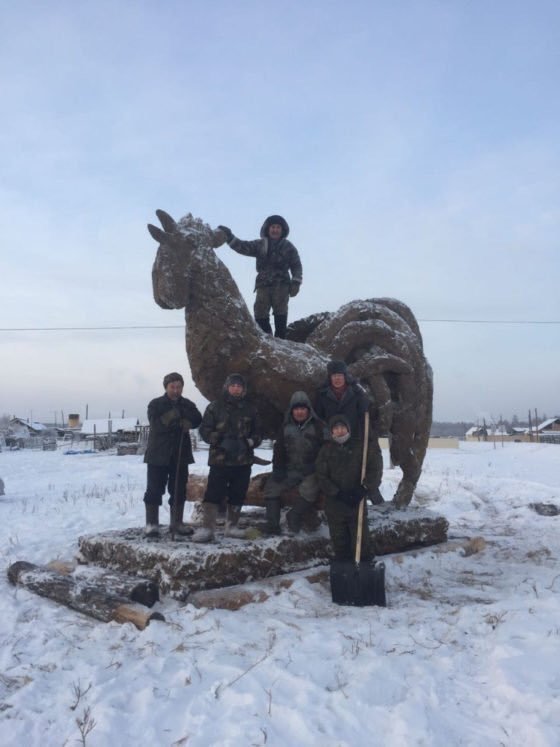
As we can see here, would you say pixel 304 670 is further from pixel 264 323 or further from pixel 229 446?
pixel 264 323

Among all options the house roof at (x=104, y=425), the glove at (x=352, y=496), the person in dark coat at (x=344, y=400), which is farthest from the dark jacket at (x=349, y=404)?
the house roof at (x=104, y=425)

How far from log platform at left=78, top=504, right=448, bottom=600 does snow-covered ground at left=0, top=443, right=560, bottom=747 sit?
0.28 meters

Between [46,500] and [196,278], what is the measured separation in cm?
890

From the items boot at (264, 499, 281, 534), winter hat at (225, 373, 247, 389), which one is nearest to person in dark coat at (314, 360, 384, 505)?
winter hat at (225, 373, 247, 389)

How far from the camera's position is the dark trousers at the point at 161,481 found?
5.36 m

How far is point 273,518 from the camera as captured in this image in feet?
18.2

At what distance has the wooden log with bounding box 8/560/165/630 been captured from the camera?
13.1ft

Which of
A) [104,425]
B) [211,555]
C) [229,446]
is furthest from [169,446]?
[104,425]

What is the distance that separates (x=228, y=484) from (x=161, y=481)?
2.08 ft

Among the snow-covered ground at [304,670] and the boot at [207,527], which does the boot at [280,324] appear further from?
the snow-covered ground at [304,670]

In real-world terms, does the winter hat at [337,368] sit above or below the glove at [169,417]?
above

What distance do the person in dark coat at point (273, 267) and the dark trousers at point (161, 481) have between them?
2064mm

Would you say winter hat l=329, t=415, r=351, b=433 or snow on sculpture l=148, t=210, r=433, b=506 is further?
snow on sculpture l=148, t=210, r=433, b=506

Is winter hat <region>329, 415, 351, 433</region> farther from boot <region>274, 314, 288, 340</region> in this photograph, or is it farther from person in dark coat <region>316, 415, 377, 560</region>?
boot <region>274, 314, 288, 340</region>
